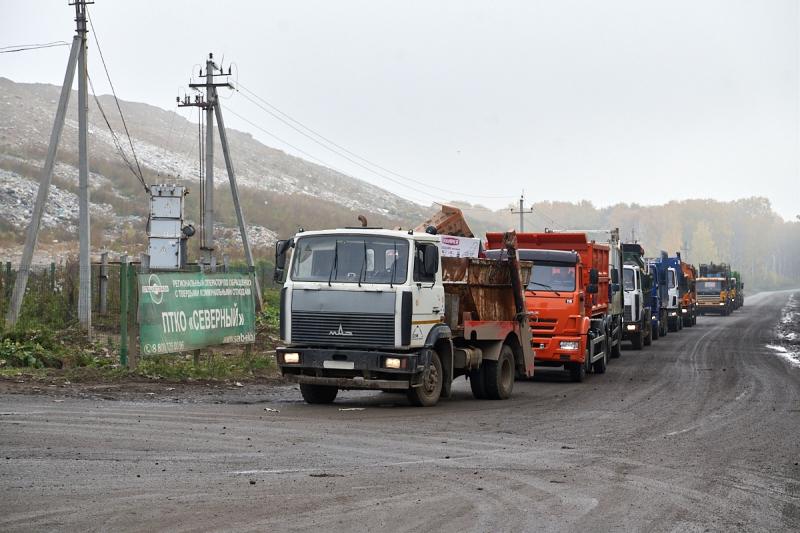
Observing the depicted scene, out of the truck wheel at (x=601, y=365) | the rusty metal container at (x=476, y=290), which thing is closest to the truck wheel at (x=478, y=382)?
the rusty metal container at (x=476, y=290)

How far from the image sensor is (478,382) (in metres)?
17.7

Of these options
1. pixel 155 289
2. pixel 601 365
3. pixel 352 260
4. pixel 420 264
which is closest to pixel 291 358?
pixel 352 260

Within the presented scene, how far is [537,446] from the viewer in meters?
12.0

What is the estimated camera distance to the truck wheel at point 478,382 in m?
17.6

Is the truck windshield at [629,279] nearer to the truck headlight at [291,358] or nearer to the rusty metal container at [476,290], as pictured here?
the rusty metal container at [476,290]

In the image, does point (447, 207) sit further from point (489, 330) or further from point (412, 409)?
point (412, 409)

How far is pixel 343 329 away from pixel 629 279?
2025 centimetres

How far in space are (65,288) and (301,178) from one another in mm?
101355

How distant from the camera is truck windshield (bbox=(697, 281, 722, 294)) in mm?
69500

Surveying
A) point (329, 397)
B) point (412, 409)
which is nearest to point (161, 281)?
point (329, 397)

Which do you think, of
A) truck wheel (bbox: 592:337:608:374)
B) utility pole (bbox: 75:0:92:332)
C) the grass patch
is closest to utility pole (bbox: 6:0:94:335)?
utility pole (bbox: 75:0:92:332)

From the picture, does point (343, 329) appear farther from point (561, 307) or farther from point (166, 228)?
point (166, 228)

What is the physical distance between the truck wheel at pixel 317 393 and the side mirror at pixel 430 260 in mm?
2453

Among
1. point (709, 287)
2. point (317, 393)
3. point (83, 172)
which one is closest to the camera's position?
point (317, 393)
